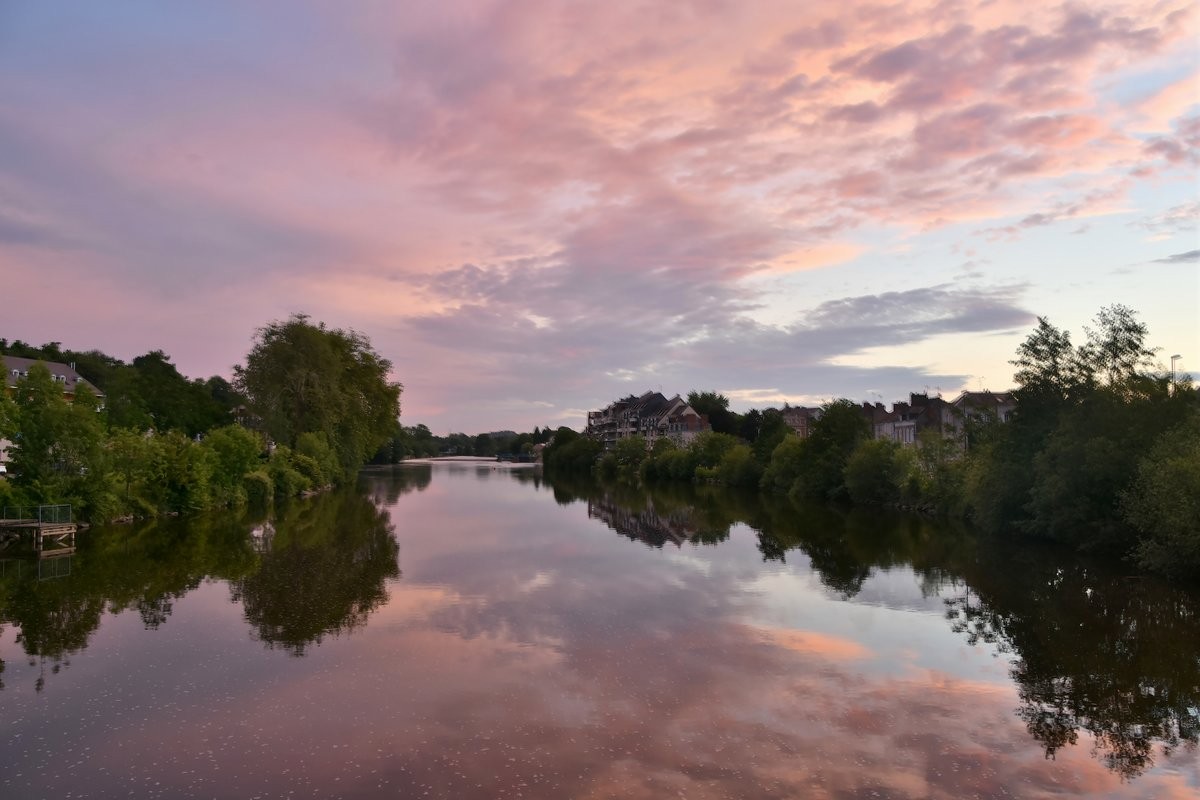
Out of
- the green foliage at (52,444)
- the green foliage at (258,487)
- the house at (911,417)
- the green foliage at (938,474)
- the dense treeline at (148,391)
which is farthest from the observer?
the house at (911,417)

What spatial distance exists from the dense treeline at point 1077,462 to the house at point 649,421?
61881mm

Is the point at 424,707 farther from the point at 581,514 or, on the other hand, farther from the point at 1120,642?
the point at 581,514

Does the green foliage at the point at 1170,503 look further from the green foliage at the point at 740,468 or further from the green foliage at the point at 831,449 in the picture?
the green foliage at the point at 740,468

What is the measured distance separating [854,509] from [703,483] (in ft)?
113

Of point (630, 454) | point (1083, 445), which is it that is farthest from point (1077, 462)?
point (630, 454)

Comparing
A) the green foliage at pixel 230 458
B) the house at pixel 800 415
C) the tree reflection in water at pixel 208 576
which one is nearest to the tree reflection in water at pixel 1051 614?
the tree reflection in water at pixel 208 576

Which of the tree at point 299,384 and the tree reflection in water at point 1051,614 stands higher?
the tree at point 299,384

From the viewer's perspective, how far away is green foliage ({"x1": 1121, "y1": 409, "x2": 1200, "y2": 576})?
25016 mm

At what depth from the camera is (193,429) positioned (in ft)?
332

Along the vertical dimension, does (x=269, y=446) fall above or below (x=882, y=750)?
above

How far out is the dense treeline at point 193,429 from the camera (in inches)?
1457

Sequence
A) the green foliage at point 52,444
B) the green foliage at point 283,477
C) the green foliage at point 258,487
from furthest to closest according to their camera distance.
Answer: the green foliage at point 283,477 → the green foliage at point 258,487 → the green foliage at point 52,444

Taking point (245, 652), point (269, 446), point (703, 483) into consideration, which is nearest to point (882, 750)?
point (245, 652)

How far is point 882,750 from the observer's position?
38.8 ft
